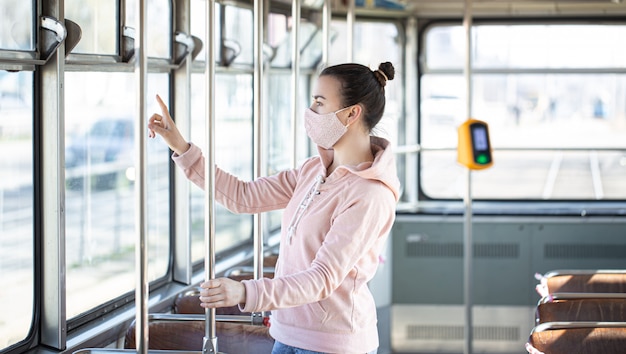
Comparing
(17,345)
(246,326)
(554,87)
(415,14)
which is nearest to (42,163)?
(17,345)

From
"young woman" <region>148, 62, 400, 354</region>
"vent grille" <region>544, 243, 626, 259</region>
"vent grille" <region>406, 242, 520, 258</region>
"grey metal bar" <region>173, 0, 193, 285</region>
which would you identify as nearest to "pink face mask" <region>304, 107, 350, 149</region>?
"young woman" <region>148, 62, 400, 354</region>

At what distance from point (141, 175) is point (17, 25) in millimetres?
1061

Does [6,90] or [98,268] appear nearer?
[6,90]

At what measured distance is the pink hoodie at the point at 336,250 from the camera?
2.18 m

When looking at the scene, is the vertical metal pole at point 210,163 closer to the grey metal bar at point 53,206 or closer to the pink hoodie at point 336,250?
the pink hoodie at point 336,250

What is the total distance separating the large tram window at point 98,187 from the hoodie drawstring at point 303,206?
1157mm

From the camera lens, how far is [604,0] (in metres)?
6.34

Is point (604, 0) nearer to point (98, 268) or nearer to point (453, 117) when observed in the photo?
point (453, 117)

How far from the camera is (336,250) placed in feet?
7.14

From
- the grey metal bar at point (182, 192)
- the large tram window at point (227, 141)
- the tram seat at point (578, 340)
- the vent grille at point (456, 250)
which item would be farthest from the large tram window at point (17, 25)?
the vent grille at point (456, 250)

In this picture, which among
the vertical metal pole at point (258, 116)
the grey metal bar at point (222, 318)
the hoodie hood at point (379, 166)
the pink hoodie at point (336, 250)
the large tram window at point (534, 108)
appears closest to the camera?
the pink hoodie at point (336, 250)

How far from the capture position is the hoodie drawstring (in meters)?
2.35

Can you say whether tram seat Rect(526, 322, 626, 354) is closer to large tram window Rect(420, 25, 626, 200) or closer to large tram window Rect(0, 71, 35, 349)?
large tram window Rect(0, 71, 35, 349)

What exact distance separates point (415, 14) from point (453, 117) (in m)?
0.77
